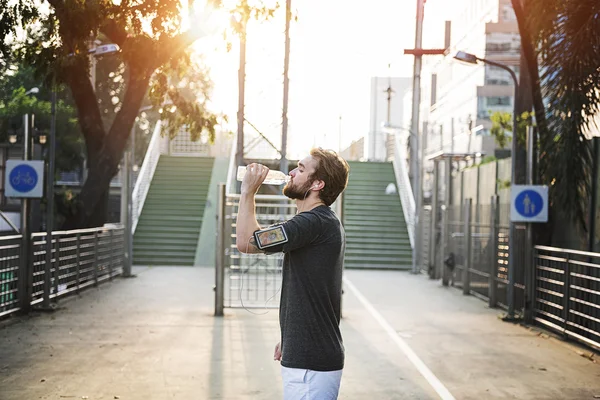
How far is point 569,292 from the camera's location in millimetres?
13312

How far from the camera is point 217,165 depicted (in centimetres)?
3912

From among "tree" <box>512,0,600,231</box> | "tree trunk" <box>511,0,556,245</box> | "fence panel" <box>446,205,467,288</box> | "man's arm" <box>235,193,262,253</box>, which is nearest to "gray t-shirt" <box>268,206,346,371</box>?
"man's arm" <box>235,193,262,253</box>

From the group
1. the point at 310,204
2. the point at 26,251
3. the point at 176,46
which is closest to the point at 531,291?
the point at 176,46

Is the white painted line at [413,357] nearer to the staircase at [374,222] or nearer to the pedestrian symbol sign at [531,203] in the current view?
the pedestrian symbol sign at [531,203]

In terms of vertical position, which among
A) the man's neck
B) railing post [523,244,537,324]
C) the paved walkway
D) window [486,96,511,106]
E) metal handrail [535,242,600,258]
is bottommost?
the paved walkway

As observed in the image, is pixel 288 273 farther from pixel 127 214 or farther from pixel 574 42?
pixel 127 214

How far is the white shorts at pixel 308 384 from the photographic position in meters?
4.66

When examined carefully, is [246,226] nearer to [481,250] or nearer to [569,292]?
[569,292]

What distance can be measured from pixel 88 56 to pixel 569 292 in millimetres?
7498

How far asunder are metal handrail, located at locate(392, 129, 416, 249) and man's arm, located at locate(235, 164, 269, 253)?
88.0 feet

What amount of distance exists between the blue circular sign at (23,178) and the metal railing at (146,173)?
17.4m

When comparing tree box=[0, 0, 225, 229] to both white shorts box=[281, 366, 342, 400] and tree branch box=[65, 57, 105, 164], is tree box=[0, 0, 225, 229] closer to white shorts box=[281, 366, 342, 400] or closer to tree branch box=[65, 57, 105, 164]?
tree branch box=[65, 57, 105, 164]

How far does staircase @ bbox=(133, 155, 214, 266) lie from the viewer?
30438mm

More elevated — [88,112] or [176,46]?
[176,46]
